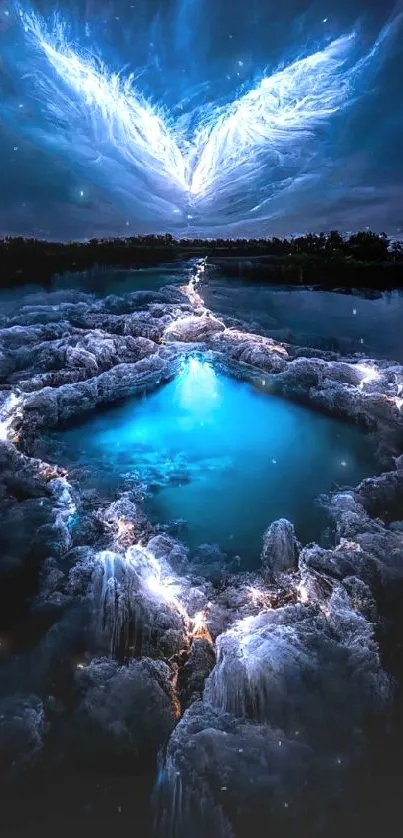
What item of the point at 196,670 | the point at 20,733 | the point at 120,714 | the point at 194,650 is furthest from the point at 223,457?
the point at 20,733

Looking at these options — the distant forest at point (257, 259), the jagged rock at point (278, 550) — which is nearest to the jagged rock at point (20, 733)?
the jagged rock at point (278, 550)

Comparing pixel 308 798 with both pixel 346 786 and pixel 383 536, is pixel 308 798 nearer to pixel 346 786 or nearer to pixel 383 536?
pixel 346 786

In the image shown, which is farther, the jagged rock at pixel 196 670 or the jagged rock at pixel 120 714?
the jagged rock at pixel 196 670

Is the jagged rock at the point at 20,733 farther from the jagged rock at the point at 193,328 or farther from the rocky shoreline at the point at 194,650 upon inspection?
the jagged rock at the point at 193,328

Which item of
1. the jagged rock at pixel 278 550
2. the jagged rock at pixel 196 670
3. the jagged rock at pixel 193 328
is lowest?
the jagged rock at pixel 196 670

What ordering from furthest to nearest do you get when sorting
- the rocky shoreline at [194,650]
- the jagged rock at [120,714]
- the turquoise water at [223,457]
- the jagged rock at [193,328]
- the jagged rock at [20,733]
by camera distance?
1. the jagged rock at [193,328]
2. the turquoise water at [223,457]
3. the jagged rock at [120,714]
4. the jagged rock at [20,733]
5. the rocky shoreline at [194,650]

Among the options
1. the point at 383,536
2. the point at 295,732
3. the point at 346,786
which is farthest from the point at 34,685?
the point at 383,536

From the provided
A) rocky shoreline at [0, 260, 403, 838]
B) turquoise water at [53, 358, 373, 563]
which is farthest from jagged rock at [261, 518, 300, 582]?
turquoise water at [53, 358, 373, 563]
